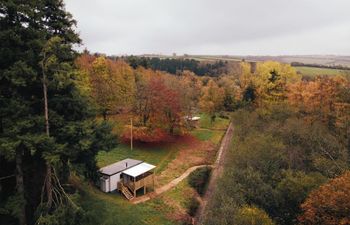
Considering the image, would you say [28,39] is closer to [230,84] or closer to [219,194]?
[219,194]

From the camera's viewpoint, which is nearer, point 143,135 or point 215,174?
point 215,174

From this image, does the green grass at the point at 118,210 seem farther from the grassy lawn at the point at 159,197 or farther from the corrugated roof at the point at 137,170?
the corrugated roof at the point at 137,170

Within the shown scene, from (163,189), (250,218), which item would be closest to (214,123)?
(163,189)

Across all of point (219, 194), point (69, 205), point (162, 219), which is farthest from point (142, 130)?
point (69, 205)

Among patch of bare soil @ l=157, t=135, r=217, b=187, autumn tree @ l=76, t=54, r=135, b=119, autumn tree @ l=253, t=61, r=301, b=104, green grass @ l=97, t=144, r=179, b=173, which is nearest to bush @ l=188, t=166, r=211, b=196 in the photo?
patch of bare soil @ l=157, t=135, r=217, b=187

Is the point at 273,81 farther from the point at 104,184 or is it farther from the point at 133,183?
the point at 104,184

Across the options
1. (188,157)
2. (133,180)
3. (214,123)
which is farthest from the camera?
(214,123)
